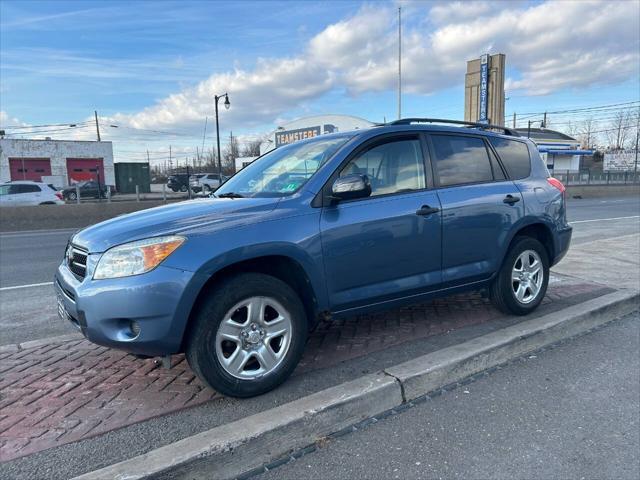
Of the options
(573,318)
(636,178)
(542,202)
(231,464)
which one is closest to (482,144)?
(542,202)

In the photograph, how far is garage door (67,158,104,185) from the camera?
44438mm

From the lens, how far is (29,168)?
42844 mm

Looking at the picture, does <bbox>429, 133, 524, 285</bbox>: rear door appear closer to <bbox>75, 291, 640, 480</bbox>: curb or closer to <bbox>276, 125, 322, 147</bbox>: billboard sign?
<bbox>75, 291, 640, 480</bbox>: curb

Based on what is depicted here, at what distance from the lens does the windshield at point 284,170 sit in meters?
3.65

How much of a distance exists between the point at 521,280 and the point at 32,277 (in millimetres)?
7082

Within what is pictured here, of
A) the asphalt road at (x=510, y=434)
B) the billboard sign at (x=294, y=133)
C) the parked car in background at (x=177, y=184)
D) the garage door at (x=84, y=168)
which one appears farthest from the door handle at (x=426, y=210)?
the garage door at (x=84, y=168)

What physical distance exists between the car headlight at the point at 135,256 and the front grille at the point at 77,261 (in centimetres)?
24

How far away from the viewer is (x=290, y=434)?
9.04ft

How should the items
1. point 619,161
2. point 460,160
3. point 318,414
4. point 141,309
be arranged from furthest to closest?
point 619,161 < point 460,160 < point 318,414 < point 141,309

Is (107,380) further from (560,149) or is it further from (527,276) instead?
(560,149)

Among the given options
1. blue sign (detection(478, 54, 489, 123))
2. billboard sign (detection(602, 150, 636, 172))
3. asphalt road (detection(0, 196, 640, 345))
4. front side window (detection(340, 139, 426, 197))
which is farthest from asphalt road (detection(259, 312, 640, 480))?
billboard sign (detection(602, 150, 636, 172))

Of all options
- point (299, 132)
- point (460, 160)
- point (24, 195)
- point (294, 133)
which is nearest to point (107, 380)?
point (460, 160)

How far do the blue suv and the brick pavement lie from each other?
1.34 ft

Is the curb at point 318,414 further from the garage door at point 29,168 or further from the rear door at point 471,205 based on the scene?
the garage door at point 29,168
